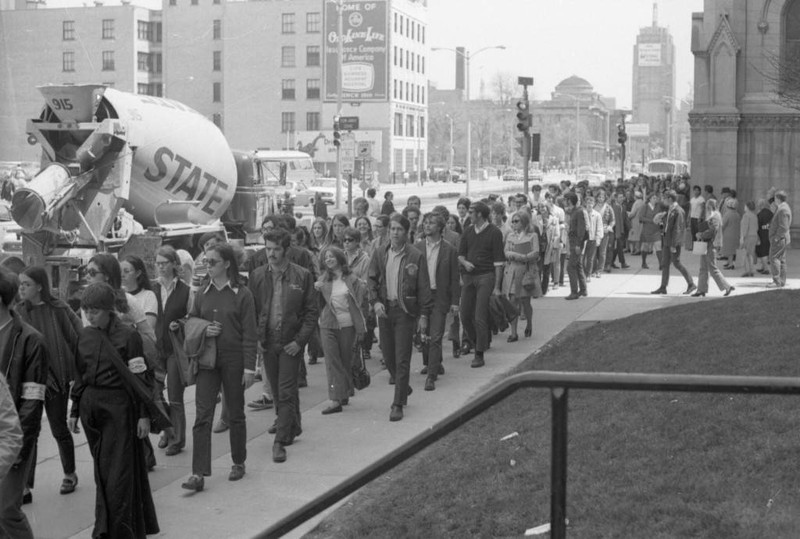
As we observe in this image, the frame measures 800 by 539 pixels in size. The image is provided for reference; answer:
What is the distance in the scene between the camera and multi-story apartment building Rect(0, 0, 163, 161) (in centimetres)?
8931

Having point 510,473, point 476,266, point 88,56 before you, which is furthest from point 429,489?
point 88,56

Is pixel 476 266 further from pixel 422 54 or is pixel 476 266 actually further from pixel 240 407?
pixel 422 54

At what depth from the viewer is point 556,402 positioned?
431 cm

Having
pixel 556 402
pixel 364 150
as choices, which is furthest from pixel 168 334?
pixel 364 150

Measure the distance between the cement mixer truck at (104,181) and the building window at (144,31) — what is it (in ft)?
292

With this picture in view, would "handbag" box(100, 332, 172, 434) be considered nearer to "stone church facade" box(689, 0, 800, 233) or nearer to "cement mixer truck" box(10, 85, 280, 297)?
"cement mixer truck" box(10, 85, 280, 297)

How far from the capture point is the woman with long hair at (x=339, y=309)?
40.7 ft

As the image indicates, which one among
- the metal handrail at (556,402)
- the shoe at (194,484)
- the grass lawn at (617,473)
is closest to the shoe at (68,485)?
the shoe at (194,484)

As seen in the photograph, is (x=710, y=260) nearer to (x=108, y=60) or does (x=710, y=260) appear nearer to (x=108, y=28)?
(x=108, y=60)

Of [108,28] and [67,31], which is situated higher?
[108,28]

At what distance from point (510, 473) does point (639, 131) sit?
179 meters

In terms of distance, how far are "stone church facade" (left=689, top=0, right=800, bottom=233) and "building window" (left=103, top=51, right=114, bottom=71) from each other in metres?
74.6

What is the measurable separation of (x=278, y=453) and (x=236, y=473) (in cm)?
69

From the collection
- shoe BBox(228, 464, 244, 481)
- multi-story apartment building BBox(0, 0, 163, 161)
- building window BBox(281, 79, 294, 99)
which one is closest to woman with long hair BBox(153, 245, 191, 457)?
shoe BBox(228, 464, 244, 481)
